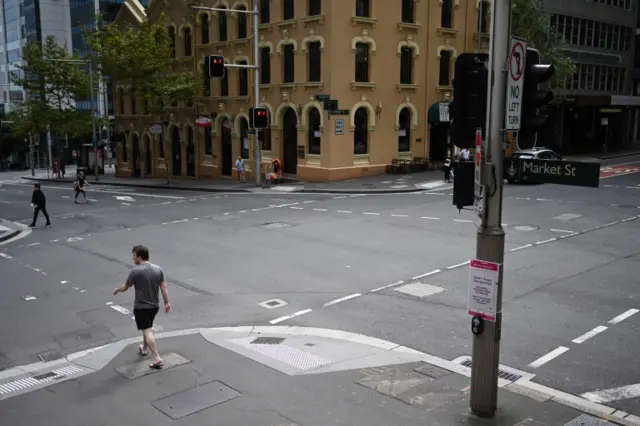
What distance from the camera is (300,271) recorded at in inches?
576

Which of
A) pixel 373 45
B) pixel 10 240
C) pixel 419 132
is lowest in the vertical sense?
pixel 10 240

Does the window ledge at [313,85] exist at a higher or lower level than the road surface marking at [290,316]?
higher

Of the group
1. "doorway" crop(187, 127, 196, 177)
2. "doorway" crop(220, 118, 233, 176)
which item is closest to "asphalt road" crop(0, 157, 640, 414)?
"doorway" crop(220, 118, 233, 176)

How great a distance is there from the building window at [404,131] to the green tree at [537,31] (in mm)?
7908

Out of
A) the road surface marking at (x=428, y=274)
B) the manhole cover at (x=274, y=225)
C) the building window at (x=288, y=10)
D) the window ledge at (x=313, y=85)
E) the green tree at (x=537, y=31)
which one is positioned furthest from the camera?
the green tree at (x=537, y=31)

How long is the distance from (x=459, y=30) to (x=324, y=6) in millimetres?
9914

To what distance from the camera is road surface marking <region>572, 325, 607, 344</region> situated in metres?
9.79

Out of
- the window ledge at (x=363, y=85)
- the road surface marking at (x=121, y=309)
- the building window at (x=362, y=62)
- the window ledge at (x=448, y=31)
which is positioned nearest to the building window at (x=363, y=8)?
the building window at (x=362, y=62)

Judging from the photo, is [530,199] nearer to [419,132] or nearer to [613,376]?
[419,132]

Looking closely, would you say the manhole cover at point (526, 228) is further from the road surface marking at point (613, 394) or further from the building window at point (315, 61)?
the building window at point (315, 61)

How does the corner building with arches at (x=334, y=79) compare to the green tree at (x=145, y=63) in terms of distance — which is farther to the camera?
the green tree at (x=145, y=63)

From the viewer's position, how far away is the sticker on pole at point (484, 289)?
6.80 meters

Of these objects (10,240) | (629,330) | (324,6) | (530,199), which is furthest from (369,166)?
(629,330)

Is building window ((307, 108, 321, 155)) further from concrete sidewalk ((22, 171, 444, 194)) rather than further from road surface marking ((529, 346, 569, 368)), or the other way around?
road surface marking ((529, 346, 569, 368))
